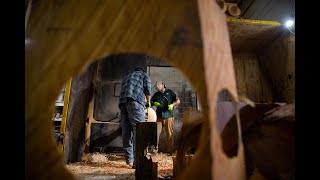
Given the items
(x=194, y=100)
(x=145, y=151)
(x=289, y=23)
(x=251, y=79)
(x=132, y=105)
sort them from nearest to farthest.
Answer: (x=145, y=151), (x=132, y=105), (x=289, y=23), (x=251, y=79), (x=194, y=100)

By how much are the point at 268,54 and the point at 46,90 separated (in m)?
5.73

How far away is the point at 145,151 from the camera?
3.17 m

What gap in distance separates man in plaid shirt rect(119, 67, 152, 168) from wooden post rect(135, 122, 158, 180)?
150cm

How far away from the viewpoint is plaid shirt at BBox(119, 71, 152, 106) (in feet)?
15.7

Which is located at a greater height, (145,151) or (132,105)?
(132,105)

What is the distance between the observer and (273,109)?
6.22 ft

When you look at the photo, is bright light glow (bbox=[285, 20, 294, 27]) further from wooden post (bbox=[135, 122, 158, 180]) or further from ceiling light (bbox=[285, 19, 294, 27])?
wooden post (bbox=[135, 122, 158, 180])

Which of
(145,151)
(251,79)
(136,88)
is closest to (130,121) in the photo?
(136,88)

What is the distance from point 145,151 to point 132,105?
1.71 m

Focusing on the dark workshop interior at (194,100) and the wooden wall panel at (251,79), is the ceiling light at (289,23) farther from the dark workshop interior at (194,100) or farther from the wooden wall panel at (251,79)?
the wooden wall panel at (251,79)

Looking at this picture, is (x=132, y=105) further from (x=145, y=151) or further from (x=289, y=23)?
(x=289, y=23)
